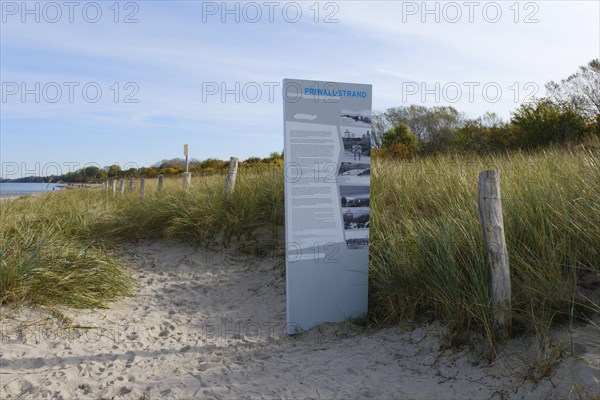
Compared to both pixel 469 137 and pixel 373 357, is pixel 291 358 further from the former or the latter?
pixel 469 137

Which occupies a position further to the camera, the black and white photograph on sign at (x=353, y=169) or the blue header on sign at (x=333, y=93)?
the black and white photograph on sign at (x=353, y=169)

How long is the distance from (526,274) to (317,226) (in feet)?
7.17

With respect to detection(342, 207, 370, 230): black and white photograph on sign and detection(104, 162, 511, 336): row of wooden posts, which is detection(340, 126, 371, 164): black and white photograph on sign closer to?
detection(342, 207, 370, 230): black and white photograph on sign

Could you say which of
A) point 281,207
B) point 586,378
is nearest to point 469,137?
point 281,207

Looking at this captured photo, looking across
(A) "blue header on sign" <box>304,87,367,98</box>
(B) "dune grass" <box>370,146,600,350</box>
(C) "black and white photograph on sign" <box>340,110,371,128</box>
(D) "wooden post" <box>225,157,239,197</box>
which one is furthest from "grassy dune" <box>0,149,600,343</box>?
(A) "blue header on sign" <box>304,87,367,98</box>

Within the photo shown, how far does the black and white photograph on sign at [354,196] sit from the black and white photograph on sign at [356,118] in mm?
740

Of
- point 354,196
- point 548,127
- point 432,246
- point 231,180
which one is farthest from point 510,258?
point 548,127

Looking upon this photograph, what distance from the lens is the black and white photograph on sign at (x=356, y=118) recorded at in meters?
5.88

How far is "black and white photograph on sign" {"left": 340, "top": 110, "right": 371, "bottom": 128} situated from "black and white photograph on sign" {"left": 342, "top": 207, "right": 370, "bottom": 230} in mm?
984

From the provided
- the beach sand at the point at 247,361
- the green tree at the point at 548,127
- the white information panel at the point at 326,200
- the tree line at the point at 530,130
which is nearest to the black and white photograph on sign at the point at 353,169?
the white information panel at the point at 326,200

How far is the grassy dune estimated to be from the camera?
4.67 metres

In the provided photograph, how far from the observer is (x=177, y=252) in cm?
896

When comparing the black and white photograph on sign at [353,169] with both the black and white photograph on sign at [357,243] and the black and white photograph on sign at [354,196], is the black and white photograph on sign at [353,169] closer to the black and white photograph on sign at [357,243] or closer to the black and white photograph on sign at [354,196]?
the black and white photograph on sign at [354,196]

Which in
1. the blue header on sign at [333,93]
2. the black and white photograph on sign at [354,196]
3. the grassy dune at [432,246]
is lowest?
the grassy dune at [432,246]
